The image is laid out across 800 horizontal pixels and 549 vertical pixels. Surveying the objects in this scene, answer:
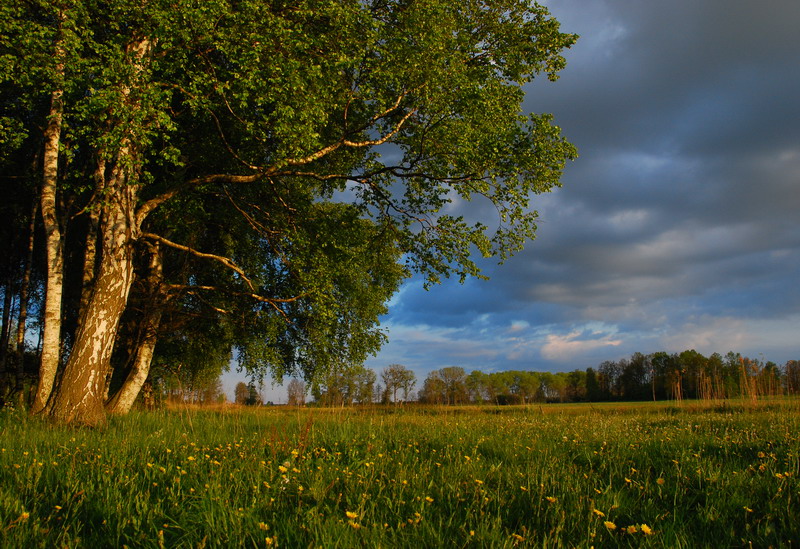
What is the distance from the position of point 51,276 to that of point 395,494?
38.4ft

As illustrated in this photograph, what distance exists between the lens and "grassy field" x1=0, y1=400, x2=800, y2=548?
310cm

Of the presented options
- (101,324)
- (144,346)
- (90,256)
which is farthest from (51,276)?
(144,346)

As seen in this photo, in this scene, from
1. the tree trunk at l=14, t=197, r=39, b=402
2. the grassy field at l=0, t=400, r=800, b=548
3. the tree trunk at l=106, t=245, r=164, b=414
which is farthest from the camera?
the tree trunk at l=14, t=197, r=39, b=402

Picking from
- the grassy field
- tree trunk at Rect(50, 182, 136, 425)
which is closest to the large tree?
tree trunk at Rect(50, 182, 136, 425)

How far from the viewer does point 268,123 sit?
36.6 feet

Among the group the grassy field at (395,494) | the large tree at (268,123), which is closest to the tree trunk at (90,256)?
the large tree at (268,123)

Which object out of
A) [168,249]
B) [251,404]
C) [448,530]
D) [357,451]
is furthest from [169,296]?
[448,530]

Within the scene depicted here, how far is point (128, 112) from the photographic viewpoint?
371 inches

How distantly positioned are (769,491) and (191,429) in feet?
24.6

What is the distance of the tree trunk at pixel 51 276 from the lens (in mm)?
11328

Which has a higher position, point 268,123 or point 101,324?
point 268,123

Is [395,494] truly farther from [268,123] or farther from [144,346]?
[144,346]

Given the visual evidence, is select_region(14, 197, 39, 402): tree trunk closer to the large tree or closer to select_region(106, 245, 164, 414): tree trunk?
the large tree

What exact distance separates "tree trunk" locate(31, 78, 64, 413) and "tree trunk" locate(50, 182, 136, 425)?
68.2 inches
